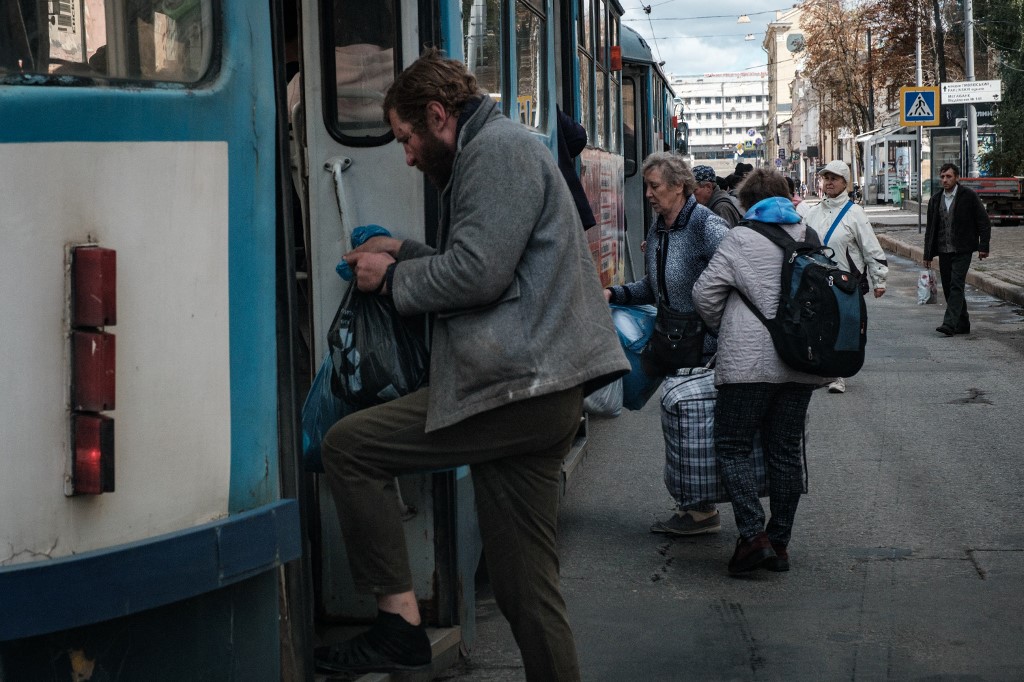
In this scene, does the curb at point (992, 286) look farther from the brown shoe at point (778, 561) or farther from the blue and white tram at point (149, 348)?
the blue and white tram at point (149, 348)

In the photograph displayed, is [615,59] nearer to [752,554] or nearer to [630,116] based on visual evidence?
[752,554]

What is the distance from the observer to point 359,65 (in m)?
3.81

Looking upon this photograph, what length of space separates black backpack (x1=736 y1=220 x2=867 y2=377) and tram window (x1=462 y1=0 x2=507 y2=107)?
1.36 metres

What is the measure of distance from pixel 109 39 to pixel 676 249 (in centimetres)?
358

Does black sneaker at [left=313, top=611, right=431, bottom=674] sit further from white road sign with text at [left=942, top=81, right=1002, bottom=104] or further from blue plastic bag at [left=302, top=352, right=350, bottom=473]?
white road sign with text at [left=942, top=81, right=1002, bottom=104]

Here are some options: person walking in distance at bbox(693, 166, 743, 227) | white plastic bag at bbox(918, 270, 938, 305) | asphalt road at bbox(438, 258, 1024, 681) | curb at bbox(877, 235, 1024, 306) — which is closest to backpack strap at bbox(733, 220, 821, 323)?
asphalt road at bbox(438, 258, 1024, 681)

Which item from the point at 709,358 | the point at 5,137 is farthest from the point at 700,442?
the point at 5,137

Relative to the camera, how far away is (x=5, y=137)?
8.32 feet

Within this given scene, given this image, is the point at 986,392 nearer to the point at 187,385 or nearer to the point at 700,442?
the point at 700,442

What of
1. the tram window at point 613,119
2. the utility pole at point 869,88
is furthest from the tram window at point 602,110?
the utility pole at point 869,88

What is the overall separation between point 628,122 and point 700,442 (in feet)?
33.3

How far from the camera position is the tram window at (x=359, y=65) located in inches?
149

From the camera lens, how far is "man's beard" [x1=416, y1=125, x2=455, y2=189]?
3182 millimetres

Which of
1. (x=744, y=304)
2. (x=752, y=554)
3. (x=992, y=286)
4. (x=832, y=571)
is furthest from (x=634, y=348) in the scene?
(x=992, y=286)
